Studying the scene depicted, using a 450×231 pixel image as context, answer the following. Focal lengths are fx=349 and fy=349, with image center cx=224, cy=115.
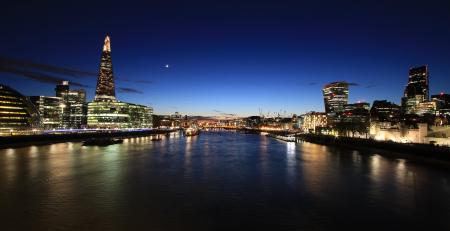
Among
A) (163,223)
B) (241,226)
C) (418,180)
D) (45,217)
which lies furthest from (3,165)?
(418,180)

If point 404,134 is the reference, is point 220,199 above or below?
below

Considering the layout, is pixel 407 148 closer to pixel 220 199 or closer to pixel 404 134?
pixel 404 134

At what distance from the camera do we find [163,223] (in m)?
18.3

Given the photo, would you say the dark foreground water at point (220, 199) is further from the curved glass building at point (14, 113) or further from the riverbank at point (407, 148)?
the curved glass building at point (14, 113)

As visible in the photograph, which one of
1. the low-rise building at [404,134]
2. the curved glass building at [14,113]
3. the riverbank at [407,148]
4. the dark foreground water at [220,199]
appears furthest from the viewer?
the curved glass building at [14,113]

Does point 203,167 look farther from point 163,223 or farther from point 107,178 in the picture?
point 163,223

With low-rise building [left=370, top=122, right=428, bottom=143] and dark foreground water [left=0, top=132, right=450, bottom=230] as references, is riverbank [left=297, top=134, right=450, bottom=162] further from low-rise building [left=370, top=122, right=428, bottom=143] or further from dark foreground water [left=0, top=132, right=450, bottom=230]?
dark foreground water [left=0, top=132, right=450, bottom=230]

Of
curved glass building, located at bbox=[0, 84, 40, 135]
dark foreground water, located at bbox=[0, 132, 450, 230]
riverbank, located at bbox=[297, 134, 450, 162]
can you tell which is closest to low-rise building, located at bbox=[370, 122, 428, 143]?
riverbank, located at bbox=[297, 134, 450, 162]

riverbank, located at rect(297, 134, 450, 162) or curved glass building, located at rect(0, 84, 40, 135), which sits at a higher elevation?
curved glass building, located at rect(0, 84, 40, 135)

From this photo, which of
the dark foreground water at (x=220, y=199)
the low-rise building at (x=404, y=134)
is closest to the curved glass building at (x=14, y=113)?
the dark foreground water at (x=220, y=199)

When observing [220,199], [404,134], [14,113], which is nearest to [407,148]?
[404,134]

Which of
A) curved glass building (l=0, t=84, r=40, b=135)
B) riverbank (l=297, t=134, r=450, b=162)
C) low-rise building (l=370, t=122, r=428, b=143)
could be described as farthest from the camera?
curved glass building (l=0, t=84, r=40, b=135)

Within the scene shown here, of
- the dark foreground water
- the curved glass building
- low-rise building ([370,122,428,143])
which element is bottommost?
the dark foreground water

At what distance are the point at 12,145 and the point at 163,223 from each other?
6457 cm
